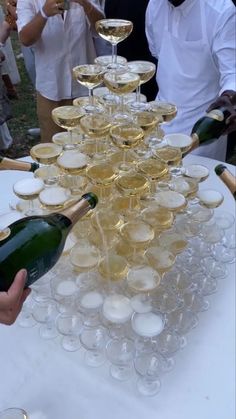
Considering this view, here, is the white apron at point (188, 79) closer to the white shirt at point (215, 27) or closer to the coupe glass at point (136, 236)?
the white shirt at point (215, 27)

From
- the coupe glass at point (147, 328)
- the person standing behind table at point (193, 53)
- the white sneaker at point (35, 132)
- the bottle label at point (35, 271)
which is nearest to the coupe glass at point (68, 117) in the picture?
the bottle label at point (35, 271)

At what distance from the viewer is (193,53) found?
4.55 feet

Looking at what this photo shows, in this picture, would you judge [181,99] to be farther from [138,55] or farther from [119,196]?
[119,196]

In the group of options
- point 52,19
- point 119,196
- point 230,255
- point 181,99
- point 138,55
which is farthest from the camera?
point 138,55

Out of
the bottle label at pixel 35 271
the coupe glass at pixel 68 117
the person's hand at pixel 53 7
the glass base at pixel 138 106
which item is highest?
the person's hand at pixel 53 7

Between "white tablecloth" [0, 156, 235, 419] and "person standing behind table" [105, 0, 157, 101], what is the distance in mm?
1377

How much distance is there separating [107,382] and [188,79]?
3.30 feet

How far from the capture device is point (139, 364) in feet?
2.42

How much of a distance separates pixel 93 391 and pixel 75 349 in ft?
0.28

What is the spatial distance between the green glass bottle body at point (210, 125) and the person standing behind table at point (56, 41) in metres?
0.91

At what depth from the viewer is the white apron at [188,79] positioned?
54.5 inches

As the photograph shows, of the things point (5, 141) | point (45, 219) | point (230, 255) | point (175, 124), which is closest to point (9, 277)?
point (45, 219)

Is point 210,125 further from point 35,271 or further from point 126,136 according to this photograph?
point 35,271

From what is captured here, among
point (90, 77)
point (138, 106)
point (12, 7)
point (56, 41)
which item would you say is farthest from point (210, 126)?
point (12, 7)
